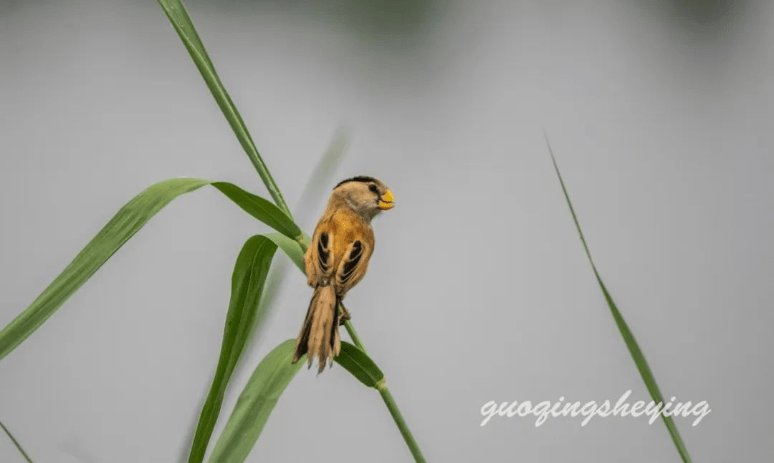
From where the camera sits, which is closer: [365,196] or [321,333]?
[321,333]

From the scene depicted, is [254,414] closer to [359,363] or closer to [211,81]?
[359,363]

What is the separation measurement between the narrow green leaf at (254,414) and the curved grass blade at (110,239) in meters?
0.11

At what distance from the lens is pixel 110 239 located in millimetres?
446

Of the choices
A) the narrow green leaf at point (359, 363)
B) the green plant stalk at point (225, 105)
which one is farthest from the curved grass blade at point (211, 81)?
the narrow green leaf at point (359, 363)

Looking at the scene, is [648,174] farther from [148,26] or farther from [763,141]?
[148,26]

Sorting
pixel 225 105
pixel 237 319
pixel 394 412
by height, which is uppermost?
pixel 225 105

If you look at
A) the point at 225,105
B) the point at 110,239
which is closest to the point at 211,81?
the point at 225,105

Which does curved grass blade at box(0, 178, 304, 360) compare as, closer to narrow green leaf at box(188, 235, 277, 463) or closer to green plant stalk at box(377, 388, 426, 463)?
narrow green leaf at box(188, 235, 277, 463)

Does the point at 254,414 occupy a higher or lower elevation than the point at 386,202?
lower

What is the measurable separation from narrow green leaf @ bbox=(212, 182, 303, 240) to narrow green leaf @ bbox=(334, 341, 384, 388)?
3.9 inches

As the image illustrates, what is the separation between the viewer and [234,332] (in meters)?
0.48

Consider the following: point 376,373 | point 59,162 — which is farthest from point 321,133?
point 376,373

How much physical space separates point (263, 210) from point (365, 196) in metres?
0.08

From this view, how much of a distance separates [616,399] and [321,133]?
3.08ft
